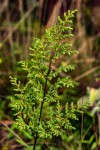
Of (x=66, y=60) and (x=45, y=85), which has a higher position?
(x=66, y=60)

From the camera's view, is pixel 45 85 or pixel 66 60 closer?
pixel 45 85

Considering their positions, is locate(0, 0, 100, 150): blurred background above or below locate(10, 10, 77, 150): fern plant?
above

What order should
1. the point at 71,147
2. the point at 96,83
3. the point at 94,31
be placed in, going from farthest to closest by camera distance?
1. the point at 94,31
2. the point at 96,83
3. the point at 71,147

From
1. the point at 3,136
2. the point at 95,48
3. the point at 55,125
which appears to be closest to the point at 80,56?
the point at 95,48

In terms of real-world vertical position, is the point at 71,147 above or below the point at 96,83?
below

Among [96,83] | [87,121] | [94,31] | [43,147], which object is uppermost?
[94,31]

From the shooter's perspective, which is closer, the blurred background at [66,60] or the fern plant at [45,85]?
the fern plant at [45,85]

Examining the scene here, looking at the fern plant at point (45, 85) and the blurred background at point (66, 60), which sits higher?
the blurred background at point (66, 60)

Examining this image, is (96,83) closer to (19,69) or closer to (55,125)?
(19,69)

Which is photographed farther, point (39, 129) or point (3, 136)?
point (3, 136)

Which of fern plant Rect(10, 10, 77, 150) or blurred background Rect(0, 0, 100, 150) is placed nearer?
fern plant Rect(10, 10, 77, 150)

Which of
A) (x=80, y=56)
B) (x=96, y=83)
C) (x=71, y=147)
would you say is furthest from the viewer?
(x=80, y=56)
